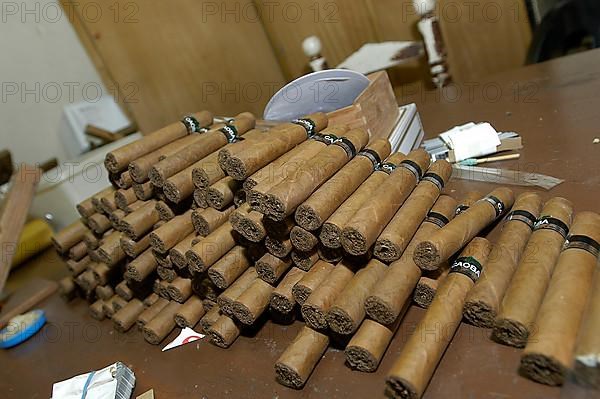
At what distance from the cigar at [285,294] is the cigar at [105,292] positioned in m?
0.74

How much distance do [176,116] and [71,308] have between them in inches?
62.3

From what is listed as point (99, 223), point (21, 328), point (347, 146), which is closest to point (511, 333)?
point (347, 146)

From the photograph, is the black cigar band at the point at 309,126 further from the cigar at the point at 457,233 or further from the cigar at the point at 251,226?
the cigar at the point at 457,233

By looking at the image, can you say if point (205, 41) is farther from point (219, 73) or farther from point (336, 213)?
point (336, 213)

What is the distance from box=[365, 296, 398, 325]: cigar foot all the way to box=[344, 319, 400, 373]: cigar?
0.06ft

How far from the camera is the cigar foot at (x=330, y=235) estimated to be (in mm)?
1060

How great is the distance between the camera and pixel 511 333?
2.99 ft

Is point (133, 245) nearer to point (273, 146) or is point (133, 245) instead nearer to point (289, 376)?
point (273, 146)

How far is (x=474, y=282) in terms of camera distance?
1.05m

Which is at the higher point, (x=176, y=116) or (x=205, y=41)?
(x=205, y=41)

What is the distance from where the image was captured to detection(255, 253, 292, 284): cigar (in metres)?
1.20

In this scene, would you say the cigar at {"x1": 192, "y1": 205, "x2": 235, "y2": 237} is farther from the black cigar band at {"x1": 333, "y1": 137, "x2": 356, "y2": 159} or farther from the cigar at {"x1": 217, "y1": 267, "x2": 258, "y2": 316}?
the black cigar band at {"x1": 333, "y1": 137, "x2": 356, "y2": 159}

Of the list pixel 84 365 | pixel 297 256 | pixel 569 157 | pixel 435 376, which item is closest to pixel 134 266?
pixel 84 365

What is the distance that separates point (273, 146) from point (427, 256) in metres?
0.49
